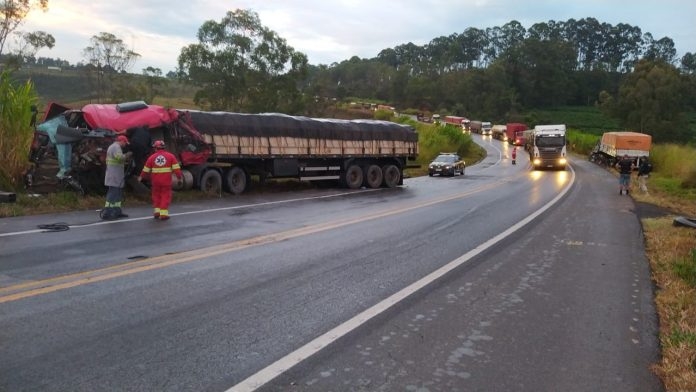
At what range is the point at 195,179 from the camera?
16453 millimetres

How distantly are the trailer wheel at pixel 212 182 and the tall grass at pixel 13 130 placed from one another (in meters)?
4.47

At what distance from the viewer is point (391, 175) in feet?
78.5

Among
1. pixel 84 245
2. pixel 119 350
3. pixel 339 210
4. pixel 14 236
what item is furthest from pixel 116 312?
pixel 339 210

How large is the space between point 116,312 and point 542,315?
398 cm

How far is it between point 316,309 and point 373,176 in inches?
695

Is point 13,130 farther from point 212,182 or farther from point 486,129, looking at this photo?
point 486,129

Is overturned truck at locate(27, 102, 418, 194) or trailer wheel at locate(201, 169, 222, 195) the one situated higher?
overturned truck at locate(27, 102, 418, 194)

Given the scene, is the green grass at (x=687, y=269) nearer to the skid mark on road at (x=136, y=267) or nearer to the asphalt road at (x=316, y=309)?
the asphalt road at (x=316, y=309)

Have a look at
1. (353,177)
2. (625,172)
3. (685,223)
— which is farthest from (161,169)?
(625,172)

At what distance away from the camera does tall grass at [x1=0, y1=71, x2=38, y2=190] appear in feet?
44.3

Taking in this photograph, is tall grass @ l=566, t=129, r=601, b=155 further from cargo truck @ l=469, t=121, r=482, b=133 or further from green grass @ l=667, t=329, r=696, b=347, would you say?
green grass @ l=667, t=329, r=696, b=347

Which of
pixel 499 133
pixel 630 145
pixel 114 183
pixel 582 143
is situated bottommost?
pixel 582 143

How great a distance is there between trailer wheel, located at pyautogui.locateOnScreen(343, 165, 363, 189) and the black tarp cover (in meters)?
1.16

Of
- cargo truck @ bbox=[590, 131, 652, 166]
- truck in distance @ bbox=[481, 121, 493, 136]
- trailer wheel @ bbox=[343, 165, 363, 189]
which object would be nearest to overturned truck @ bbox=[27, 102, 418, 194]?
trailer wheel @ bbox=[343, 165, 363, 189]
